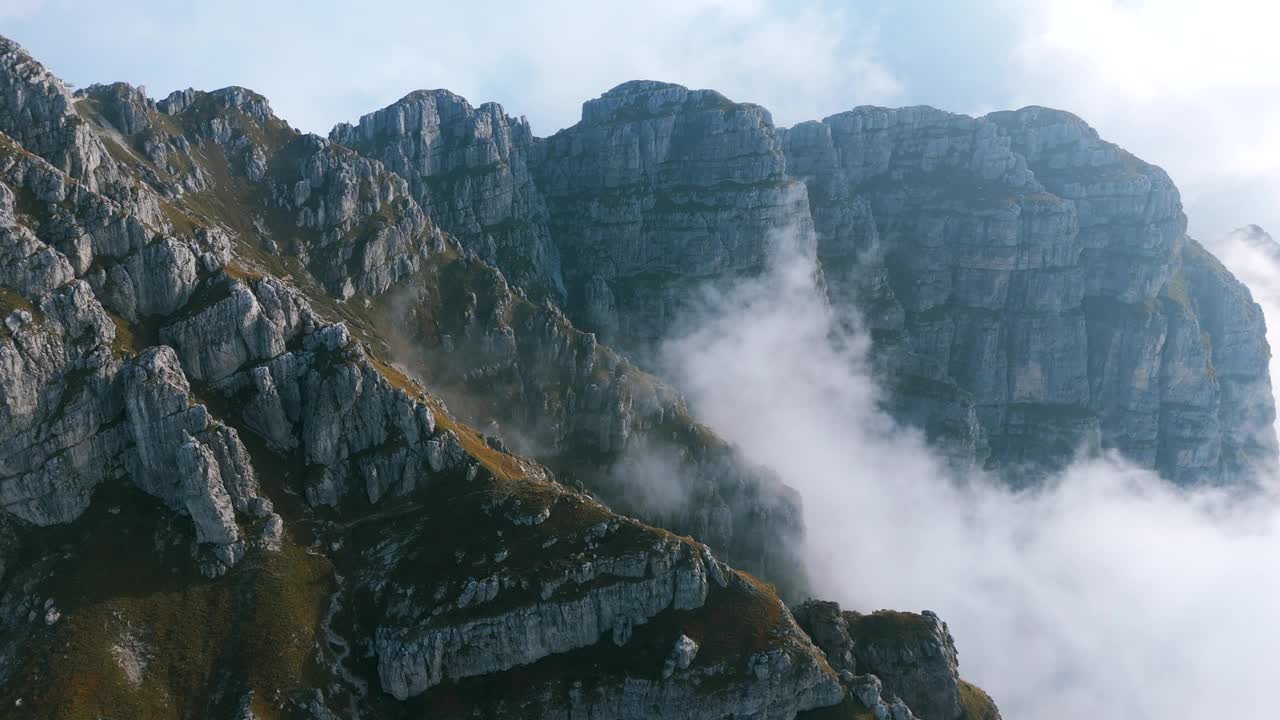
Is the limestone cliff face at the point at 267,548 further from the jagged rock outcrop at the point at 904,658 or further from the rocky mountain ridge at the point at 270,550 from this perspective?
the jagged rock outcrop at the point at 904,658

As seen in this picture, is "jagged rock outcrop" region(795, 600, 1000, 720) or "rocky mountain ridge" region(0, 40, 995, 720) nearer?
"rocky mountain ridge" region(0, 40, 995, 720)

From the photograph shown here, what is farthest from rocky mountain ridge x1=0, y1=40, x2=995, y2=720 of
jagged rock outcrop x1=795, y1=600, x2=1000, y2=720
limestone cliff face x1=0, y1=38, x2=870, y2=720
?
jagged rock outcrop x1=795, y1=600, x2=1000, y2=720

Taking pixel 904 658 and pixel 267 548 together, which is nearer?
pixel 267 548

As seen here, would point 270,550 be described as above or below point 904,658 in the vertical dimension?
below

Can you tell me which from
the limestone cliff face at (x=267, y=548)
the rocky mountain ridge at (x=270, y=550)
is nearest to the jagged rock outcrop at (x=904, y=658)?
the rocky mountain ridge at (x=270, y=550)

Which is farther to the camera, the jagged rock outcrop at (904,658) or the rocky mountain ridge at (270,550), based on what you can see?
the jagged rock outcrop at (904,658)

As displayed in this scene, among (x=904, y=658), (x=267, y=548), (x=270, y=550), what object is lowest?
(x=270, y=550)

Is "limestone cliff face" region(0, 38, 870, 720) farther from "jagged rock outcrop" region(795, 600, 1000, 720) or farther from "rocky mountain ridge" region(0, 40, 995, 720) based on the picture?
"jagged rock outcrop" region(795, 600, 1000, 720)

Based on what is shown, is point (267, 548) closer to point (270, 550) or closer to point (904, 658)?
point (270, 550)

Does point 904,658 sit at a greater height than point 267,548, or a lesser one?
greater

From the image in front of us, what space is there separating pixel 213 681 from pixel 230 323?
69.2m

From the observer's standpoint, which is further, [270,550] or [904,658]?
[904,658]

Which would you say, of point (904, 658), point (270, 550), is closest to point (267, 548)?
point (270, 550)

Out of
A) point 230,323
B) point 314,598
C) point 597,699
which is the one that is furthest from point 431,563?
point 230,323
